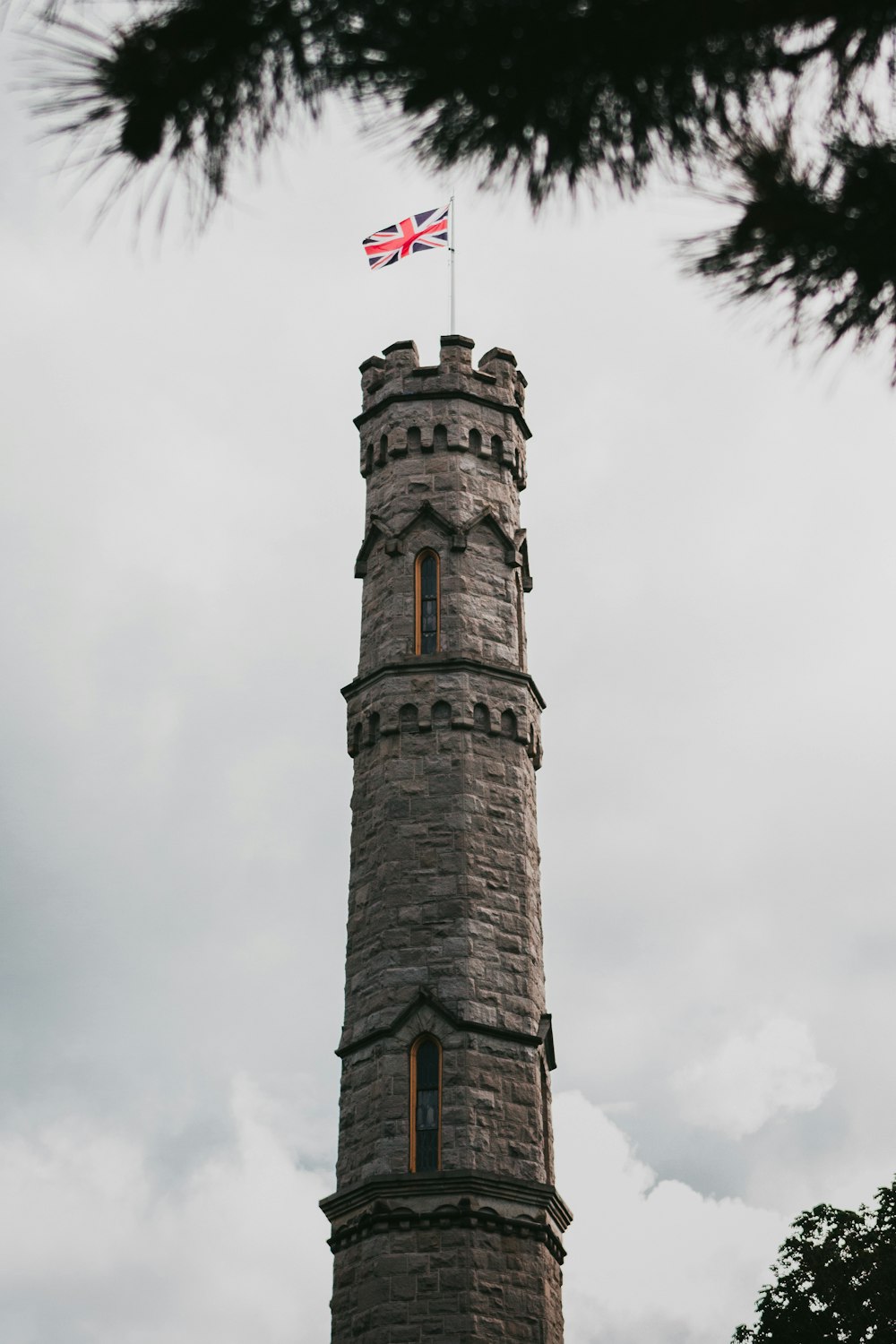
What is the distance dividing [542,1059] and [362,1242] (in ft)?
12.0

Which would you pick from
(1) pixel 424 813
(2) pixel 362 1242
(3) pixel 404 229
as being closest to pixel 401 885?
(1) pixel 424 813

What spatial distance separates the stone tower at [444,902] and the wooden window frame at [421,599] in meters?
0.03

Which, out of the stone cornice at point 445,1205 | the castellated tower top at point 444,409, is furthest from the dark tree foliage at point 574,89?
the castellated tower top at point 444,409

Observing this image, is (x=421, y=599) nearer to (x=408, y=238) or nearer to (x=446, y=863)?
(x=446, y=863)

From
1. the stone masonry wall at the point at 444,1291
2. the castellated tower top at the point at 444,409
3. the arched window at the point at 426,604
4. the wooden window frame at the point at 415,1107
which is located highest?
the castellated tower top at the point at 444,409

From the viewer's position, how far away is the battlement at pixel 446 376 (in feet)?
90.5

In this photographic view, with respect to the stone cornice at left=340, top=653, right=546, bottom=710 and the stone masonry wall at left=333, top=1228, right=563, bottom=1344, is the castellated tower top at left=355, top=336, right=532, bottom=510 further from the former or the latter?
the stone masonry wall at left=333, top=1228, right=563, bottom=1344

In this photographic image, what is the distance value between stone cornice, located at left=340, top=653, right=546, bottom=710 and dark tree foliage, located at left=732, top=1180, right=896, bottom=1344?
415 inches

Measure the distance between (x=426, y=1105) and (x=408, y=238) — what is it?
53.8 ft

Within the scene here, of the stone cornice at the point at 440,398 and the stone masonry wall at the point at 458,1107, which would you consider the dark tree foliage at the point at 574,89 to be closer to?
the stone masonry wall at the point at 458,1107

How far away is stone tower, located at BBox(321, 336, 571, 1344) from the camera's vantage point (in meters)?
19.9

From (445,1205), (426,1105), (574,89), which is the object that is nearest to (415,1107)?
(426,1105)

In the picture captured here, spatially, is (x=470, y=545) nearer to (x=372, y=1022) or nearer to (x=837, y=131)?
(x=372, y=1022)

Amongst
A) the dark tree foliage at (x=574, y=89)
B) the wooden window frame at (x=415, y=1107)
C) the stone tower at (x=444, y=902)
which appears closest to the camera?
the dark tree foliage at (x=574, y=89)
